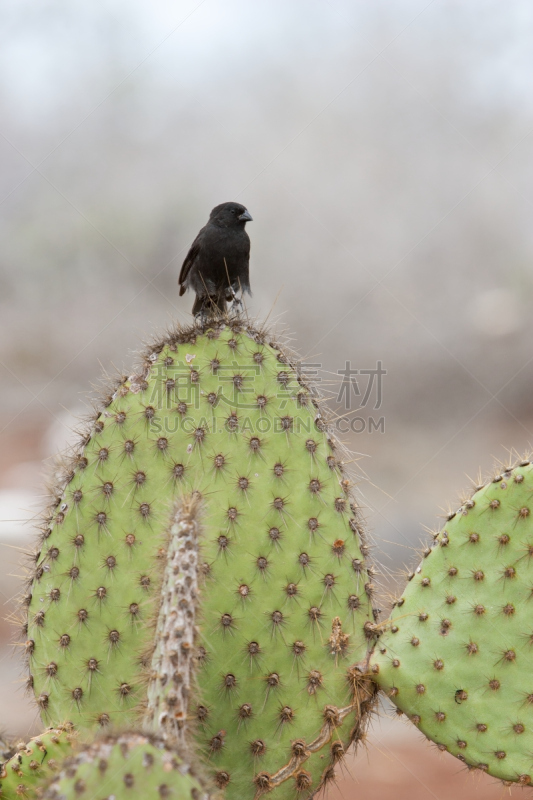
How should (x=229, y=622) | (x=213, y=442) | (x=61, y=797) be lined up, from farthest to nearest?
(x=213, y=442) → (x=229, y=622) → (x=61, y=797)

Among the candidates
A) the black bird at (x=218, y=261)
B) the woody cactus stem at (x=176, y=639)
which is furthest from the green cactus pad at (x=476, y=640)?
the black bird at (x=218, y=261)

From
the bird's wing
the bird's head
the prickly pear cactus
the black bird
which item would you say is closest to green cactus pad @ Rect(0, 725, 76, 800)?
the prickly pear cactus

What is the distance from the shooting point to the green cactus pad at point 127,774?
2.56ft

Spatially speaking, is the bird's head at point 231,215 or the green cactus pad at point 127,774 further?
the bird's head at point 231,215

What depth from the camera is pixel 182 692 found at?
2.88 ft

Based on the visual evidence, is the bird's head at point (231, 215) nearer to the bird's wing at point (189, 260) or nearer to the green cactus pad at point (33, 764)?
the bird's wing at point (189, 260)

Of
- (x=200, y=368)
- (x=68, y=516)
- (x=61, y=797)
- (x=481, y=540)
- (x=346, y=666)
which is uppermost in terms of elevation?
(x=200, y=368)

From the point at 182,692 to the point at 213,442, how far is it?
53cm

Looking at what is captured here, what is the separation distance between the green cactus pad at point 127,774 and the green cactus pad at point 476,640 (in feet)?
1.79

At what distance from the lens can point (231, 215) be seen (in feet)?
6.97

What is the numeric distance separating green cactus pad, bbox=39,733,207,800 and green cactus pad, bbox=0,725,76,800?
357 millimetres

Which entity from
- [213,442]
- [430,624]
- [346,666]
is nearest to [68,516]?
[213,442]

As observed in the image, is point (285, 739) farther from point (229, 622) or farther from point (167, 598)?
point (167, 598)

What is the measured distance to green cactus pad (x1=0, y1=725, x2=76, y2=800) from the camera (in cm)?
113
